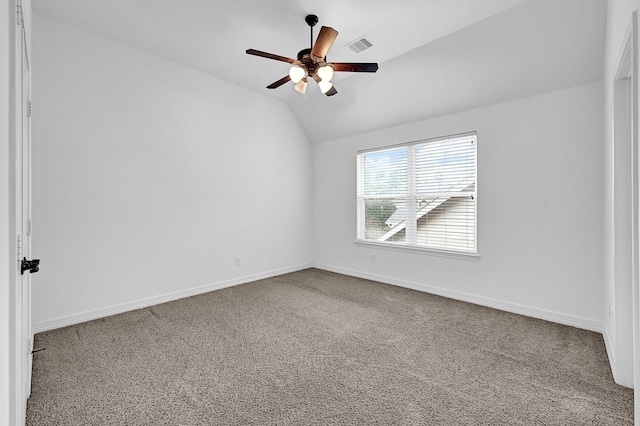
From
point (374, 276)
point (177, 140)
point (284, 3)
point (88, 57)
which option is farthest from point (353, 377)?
point (88, 57)

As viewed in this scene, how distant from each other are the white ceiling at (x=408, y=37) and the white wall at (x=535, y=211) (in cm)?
24

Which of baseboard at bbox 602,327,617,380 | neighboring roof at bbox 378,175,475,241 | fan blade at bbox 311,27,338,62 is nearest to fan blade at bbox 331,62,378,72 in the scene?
fan blade at bbox 311,27,338,62

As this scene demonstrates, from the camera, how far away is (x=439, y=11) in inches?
107

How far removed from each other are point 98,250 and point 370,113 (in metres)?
3.80

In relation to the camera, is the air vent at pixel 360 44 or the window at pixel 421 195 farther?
the window at pixel 421 195

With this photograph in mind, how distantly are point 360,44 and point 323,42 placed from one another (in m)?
1.00

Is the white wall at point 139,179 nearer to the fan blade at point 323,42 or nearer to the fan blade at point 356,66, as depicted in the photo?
the fan blade at point 323,42

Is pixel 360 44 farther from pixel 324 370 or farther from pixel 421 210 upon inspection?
pixel 324 370

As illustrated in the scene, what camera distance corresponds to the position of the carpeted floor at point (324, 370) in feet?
5.74

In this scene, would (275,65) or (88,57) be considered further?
(275,65)

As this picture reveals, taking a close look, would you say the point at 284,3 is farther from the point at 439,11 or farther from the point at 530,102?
the point at 530,102

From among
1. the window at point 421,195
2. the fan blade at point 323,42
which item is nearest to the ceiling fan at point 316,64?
the fan blade at point 323,42

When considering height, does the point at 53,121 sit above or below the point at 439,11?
below

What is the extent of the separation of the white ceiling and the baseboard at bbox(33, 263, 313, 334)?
9.50 ft
